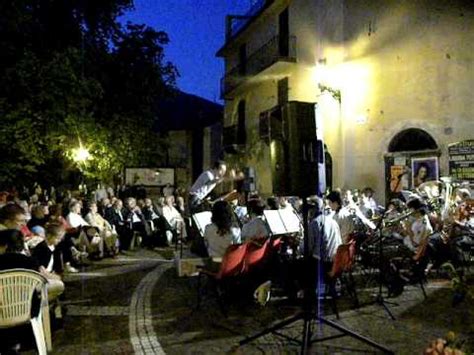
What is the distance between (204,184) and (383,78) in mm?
9649

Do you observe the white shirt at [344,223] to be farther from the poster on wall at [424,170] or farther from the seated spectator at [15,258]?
the poster on wall at [424,170]

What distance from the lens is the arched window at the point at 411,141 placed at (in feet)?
57.7

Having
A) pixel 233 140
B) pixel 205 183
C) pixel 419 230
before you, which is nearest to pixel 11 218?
pixel 205 183

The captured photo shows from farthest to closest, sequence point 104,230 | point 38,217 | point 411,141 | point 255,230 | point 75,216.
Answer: point 411,141 → point 104,230 → point 75,216 → point 38,217 → point 255,230

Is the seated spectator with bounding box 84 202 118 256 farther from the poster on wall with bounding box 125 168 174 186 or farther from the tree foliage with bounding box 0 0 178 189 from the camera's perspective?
the poster on wall with bounding box 125 168 174 186

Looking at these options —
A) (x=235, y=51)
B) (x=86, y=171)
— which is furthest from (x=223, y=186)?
(x=86, y=171)

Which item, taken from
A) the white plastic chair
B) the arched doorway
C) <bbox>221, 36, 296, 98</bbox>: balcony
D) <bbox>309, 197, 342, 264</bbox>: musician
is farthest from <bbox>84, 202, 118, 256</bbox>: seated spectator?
<bbox>221, 36, 296, 98</bbox>: balcony

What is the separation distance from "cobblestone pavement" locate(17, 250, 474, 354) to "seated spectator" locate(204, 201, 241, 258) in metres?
0.71

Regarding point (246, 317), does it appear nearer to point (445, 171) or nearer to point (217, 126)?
point (445, 171)

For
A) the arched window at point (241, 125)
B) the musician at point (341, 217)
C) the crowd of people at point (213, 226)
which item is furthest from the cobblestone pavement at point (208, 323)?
the arched window at point (241, 125)

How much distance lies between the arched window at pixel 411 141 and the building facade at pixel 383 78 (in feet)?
0.10

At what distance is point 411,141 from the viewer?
18141 mm

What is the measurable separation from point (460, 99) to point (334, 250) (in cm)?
1059

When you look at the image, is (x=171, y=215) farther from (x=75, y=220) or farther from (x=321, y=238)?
(x=321, y=238)
